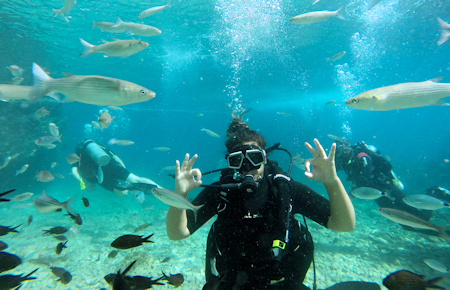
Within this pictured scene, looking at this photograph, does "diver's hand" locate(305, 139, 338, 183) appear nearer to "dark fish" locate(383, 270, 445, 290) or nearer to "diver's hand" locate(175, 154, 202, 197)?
"dark fish" locate(383, 270, 445, 290)

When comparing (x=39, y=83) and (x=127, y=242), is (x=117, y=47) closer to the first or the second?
(x=39, y=83)

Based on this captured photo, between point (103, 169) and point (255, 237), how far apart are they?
363 inches

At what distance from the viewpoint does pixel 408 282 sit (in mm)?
1820

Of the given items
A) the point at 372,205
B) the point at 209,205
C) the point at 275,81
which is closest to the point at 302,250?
the point at 209,205

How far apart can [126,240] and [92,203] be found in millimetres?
16375

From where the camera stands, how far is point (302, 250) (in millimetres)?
2449

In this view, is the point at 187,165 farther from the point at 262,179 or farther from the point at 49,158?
the point at 49,158

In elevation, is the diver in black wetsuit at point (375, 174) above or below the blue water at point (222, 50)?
below

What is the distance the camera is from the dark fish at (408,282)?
1.80m

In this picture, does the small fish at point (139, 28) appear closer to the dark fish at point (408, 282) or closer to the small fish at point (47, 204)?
the small fish at point (47, 204)

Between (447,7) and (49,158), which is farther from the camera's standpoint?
(49,158)

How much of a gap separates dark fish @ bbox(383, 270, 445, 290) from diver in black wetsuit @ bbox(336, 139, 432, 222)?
6303 millimetres

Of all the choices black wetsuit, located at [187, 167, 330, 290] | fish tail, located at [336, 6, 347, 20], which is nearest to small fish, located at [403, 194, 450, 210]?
black wetsuit, located at [187, 167, 330, 290]

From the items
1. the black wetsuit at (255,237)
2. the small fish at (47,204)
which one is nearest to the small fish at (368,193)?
the black wetsuit at (255,237)
